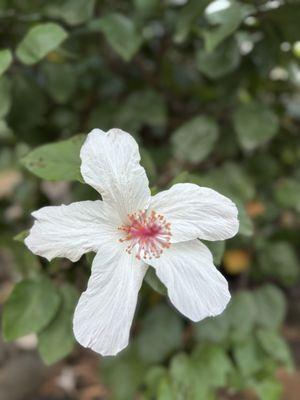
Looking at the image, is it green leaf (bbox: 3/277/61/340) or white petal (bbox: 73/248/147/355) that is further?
green leaf (bbox: 3/277/61/340)

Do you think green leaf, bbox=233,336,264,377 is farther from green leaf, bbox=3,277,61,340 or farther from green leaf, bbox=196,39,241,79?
green leaf, bbox=196,39,241,79

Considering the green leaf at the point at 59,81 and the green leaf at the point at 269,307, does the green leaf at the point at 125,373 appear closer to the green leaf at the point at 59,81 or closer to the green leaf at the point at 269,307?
the green leaf at the point at 269,307

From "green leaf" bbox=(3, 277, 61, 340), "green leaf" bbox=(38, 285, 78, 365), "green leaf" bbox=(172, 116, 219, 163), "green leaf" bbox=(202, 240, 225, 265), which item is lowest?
"green leaf" bbox=(38, 285, 78, 365)

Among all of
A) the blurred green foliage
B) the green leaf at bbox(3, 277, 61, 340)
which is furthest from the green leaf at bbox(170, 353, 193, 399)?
the green leaf at bbox(3, 277, 61, 340)

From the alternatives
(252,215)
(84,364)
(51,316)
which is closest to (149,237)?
(51,316)

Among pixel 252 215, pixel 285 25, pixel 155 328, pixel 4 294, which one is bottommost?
pixel 4 294

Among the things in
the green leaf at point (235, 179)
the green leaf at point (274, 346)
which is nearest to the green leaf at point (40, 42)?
the green leaf at point (235, 179)

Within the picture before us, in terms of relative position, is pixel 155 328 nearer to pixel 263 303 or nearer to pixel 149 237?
pixel 263 303
